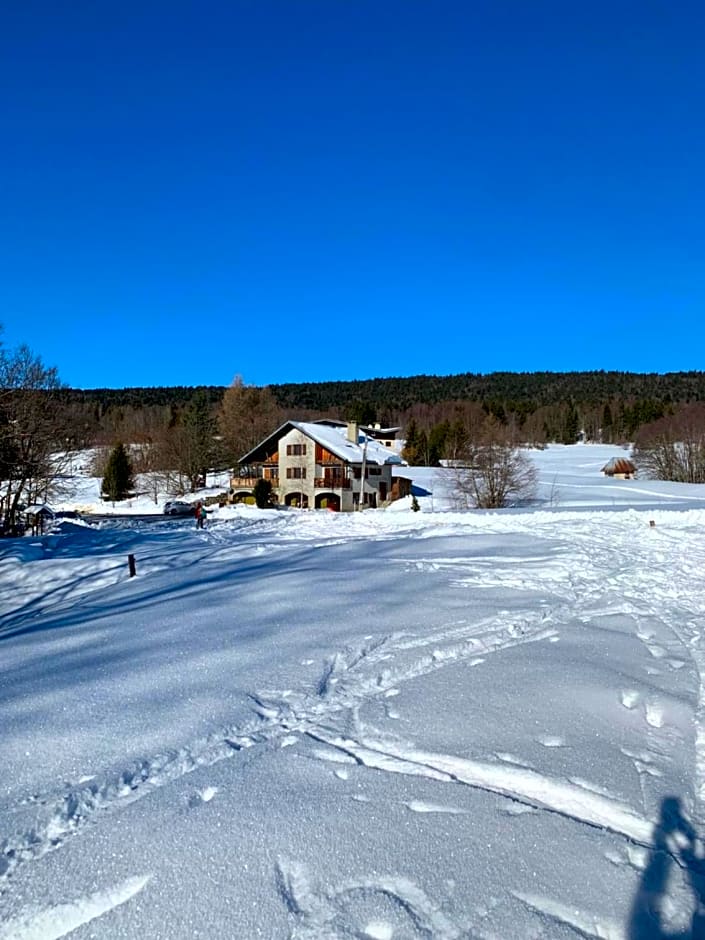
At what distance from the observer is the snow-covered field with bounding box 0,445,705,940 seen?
3102 mm

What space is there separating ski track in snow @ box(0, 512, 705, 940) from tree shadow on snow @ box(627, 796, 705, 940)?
99 millimetres

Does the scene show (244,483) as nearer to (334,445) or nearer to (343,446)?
(334,445)

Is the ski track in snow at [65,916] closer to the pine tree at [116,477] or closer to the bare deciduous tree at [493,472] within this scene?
the bare deciduous tree at [493,472]

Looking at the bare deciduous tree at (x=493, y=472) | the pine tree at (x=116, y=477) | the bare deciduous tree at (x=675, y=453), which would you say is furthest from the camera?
the bare deciduous tree at (x=675, y=453)

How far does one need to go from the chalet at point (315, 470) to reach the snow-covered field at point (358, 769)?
39.1 meters

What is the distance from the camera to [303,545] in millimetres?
20062

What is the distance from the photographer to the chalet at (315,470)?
49688mm

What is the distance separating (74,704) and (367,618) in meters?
4.25

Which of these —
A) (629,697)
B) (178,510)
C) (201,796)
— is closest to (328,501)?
(178,510)

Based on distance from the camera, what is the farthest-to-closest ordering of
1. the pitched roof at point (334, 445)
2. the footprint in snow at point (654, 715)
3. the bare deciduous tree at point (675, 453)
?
the bare deciduous tree at point (675, 453) < the pitched roof at point (334, 445) < the footprint in snow at point (654, 715)

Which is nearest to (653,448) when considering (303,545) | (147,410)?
(303,545)

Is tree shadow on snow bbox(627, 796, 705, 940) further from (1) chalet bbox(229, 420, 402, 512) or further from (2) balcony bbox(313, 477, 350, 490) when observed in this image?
(2) balcony bbox(313, 477, 350, 490)

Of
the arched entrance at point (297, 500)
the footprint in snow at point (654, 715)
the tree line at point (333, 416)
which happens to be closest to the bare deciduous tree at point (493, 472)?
the tree line at point (333, 416)

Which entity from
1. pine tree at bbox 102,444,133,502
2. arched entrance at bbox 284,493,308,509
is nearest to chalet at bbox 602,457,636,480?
arched entrance at bbox 284,493,308,509
